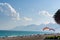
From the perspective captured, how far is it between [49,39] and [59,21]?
3244 millimetres

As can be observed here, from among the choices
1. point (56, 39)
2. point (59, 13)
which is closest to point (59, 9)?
point (59, 13)

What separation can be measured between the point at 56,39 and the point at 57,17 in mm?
3472

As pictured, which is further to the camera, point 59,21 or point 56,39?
point 59,21

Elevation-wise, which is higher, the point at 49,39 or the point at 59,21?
the point at 59,21

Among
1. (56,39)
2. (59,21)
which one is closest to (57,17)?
(59,21)

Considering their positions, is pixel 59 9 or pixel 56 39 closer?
pixel 56 39

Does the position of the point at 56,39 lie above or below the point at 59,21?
below

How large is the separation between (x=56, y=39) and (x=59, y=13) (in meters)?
4.00

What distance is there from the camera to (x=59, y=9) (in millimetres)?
27422

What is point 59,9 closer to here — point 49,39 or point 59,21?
point 59,21

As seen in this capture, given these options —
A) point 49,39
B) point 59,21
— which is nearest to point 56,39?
point 49,39

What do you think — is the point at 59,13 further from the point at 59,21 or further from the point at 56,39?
the point at 56,39

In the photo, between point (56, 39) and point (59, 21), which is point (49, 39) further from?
point (59, 21)

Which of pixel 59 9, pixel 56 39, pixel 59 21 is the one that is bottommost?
pixel 56 39
